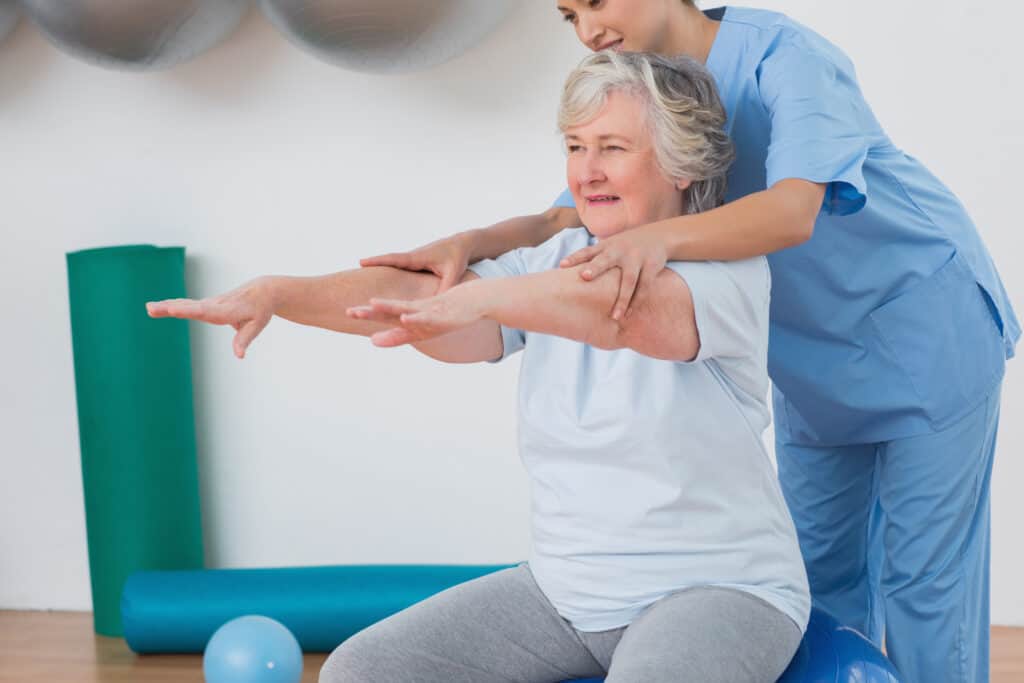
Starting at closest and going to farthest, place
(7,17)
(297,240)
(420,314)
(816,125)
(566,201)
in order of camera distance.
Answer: (420,314) → (816,125) → (566,201) → (7,17) → (297,240)

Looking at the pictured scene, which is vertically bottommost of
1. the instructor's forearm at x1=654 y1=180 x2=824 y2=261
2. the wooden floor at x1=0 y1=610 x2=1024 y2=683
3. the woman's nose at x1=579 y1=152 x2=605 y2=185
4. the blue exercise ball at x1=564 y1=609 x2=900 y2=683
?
the wooden floor at x1=0 y1=610 x2=1024 y2=683

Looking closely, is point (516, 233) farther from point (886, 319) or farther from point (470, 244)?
point (886, 319)

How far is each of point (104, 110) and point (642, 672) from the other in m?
2.50

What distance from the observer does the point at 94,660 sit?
9.88 feet

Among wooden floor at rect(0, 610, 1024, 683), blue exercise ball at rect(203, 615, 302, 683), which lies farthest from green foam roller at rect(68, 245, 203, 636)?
blue exercise ball at rect(203, 615, 302, 683)

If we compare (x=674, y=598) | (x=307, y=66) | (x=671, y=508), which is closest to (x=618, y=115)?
(x=671, y=508)

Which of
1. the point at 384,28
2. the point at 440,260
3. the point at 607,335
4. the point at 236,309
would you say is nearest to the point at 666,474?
the point at 607,335

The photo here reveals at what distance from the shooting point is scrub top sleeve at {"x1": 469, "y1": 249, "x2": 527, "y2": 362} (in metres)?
1.66

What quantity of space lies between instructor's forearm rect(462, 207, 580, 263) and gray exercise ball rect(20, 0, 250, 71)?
49.8 inches

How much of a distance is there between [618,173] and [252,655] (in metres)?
1.40

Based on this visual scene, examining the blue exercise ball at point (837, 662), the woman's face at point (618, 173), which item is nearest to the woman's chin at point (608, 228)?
the woman's face at point (618, 173)

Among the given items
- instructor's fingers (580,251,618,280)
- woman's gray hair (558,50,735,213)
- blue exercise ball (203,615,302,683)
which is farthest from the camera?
blue exercise ball (203,615,302,683)

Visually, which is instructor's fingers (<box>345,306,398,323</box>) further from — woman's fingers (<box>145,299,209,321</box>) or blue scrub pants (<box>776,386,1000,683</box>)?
blue scrub pants (<box>776,386,1000,683</box>)

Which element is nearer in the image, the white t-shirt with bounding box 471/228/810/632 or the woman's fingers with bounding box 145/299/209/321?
the woman's fingers with bounding box 145/299/209/321
